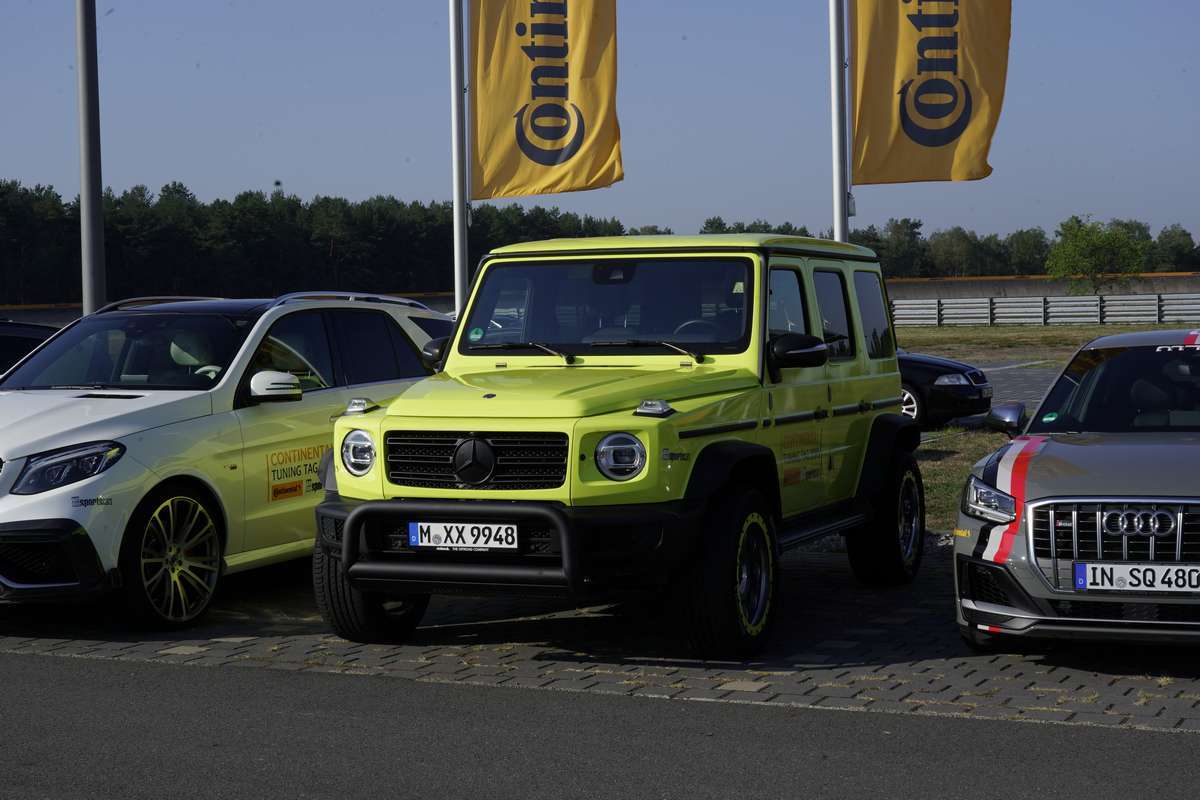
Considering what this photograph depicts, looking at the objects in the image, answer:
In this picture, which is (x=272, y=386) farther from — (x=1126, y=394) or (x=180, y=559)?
(x=1126, y=394)

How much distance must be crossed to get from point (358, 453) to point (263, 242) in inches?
3767

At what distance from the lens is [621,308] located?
8578 mm

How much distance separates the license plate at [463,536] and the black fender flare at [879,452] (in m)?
3.13

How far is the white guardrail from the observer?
5903cm

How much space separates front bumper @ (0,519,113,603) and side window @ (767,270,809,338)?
3662 millimetres

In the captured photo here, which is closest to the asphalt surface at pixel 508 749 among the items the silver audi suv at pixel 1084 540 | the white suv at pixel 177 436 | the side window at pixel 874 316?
the silver audi suv at pixel 1084 540

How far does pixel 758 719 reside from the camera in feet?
21.1

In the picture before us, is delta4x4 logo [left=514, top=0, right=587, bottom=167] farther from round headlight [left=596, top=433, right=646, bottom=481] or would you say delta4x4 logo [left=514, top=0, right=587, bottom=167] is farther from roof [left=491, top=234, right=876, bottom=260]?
round headlight [left=596, top=433, right=646, bottom=481]

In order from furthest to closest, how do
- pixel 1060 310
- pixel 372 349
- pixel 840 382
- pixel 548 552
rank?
pixel 1060 310 → pixel 372 349 → pixel 840 382 → pixel 548 552

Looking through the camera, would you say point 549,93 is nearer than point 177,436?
No

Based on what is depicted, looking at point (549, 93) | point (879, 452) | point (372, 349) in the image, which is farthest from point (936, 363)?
point (372, 349)

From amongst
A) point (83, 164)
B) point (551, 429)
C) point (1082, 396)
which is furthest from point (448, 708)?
point (83, 164)

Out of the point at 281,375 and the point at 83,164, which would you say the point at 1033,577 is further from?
the point at 83,164

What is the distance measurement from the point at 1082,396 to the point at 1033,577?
1666 millimetres
